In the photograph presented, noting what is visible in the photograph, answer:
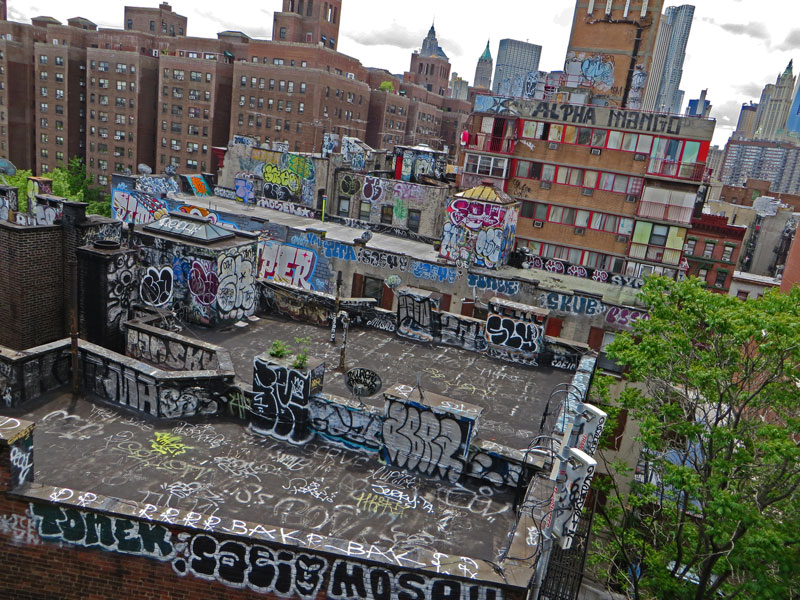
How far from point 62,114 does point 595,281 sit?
323 ft

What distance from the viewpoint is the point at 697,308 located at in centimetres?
1552

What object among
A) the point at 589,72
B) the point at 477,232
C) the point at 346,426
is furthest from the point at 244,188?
the point at 346,426

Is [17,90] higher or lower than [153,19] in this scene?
lower

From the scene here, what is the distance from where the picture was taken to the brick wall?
17.1 m

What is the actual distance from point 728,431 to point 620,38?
6413cm

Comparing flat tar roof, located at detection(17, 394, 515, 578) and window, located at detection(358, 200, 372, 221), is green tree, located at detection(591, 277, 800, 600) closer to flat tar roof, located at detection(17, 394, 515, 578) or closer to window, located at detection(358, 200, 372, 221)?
flat tar roof, located at detection(17, 394, 515, 578)

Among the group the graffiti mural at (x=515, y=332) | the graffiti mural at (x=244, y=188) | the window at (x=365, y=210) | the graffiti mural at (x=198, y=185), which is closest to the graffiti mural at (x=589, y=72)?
the window at (x=365, y=210)

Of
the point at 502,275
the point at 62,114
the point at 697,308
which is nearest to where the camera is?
the point at 697,308

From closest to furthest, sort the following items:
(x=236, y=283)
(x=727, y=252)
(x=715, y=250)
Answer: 1. (x=236, y=283)
2. (x=727, y=252)
3. (x=715, y=250)

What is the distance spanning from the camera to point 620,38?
65.5 m

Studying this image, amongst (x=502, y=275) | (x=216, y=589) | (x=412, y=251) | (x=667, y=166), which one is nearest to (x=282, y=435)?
(x=216, y=589)

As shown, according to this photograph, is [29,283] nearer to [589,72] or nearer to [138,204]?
[138,204]

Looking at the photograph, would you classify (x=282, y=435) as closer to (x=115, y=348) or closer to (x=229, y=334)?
(x=229, y=334)

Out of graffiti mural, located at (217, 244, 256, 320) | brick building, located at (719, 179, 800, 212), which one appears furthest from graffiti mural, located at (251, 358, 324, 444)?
brick building, located at (719, 179, 800, 212)
